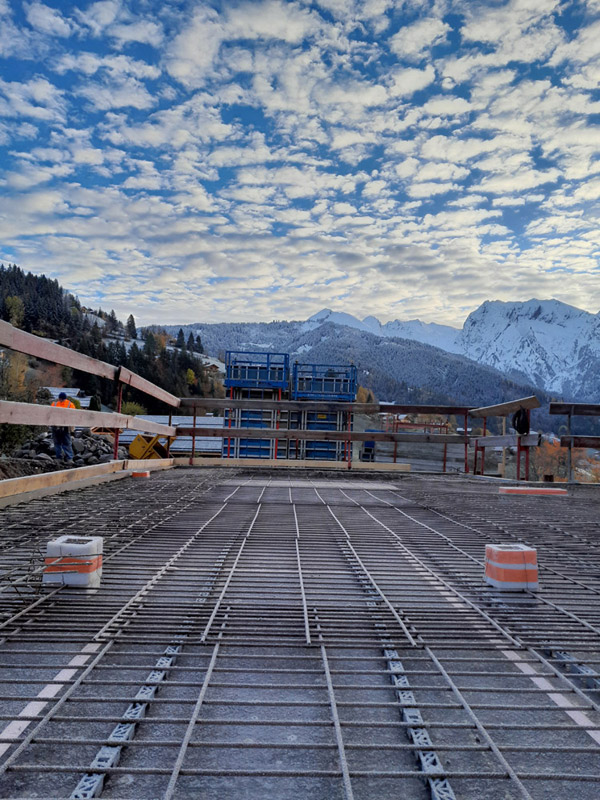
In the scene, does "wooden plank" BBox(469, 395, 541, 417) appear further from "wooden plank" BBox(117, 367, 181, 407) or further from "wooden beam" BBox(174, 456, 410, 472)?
"wooden plank" BBox(117, 367, 181, 407)

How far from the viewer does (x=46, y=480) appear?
264 inches

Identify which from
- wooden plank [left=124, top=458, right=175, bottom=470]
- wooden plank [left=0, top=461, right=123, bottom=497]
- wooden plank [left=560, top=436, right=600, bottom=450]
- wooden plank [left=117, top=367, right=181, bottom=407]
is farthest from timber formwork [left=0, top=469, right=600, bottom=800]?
wooden plank [left=560, top=436, right=600, bottom=450]

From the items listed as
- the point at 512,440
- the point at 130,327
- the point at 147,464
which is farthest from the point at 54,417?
the point at 130,327

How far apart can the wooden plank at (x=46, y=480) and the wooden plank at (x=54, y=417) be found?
2.05 feet

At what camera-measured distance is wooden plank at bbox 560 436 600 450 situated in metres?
11.5

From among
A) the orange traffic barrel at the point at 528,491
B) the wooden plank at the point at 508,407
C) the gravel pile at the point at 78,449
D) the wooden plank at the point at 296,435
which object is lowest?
the gravel pile at the point at 78,449

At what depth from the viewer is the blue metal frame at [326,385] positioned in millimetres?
29094

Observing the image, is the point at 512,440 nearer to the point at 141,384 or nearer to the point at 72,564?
the point at 141,384

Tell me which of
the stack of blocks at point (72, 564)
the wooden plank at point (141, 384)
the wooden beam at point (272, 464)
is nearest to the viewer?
the stack of blocks at point (72, 564)

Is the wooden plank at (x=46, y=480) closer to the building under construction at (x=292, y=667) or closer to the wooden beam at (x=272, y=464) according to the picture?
the building under construction at (x=292, y=667)

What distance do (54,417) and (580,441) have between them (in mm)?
10292

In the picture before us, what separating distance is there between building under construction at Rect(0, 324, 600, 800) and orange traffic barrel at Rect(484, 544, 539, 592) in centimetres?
2

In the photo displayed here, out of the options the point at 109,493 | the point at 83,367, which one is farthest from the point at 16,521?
the point at 83,367

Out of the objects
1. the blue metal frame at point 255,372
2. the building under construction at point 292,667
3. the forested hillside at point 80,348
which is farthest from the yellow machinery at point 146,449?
the forested hillside at point 80,348
